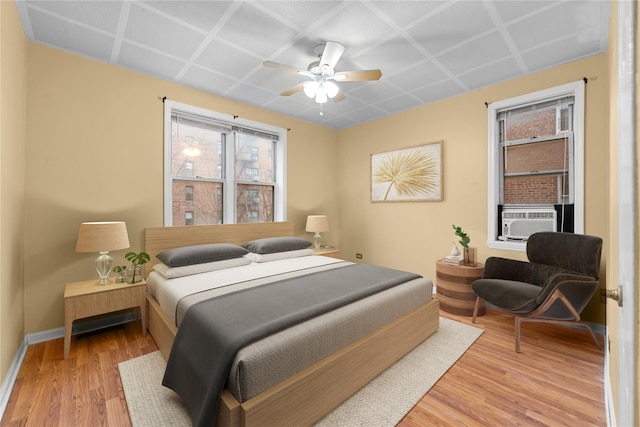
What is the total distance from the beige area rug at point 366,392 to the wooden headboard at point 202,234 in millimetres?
1257

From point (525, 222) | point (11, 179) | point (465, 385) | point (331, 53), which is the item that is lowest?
point (465, 385)

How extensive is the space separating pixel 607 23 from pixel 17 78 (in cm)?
490

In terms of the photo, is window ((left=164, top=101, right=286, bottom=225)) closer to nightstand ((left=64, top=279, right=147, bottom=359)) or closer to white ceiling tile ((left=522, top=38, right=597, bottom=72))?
nightstand ((left=64, top=279, right=147, bottom=359))

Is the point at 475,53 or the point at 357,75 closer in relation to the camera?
the point at 357,75

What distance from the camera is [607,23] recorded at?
2289mm

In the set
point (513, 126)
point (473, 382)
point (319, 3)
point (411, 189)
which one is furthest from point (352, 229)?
point (319, 3)

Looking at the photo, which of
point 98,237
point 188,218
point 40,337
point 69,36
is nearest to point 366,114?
point 188,218

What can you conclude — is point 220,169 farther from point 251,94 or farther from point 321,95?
point 321,95

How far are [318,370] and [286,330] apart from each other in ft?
0.95

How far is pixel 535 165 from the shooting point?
10.6ft

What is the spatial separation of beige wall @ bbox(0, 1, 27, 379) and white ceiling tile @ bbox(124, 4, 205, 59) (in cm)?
76

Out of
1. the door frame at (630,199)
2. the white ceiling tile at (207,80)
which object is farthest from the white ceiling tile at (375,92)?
the door frame at (630,199)

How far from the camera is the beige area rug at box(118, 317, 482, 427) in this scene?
5.39 ft

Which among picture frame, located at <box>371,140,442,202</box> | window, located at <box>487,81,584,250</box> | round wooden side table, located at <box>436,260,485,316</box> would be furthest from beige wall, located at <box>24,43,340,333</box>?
window, located at <box>487,81,584,250</box>
